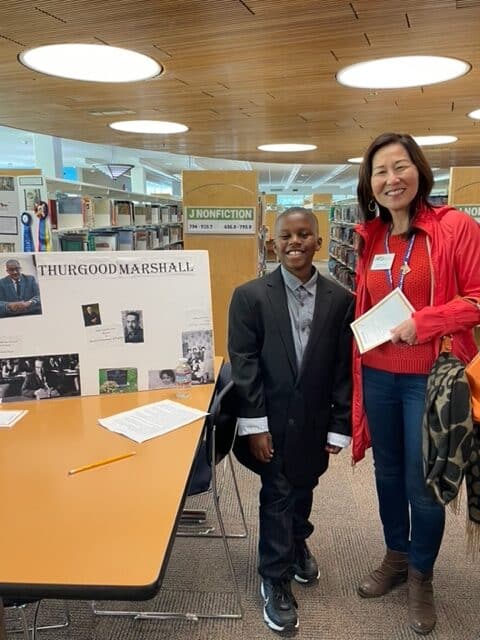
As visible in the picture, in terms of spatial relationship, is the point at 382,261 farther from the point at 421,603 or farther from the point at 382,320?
the point at 421,603

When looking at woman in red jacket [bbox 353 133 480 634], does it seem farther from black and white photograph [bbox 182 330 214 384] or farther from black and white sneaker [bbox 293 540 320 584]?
black and white photograph [bbox 182 330 214 384]

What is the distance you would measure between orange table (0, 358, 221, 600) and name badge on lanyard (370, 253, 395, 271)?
2.68 feet

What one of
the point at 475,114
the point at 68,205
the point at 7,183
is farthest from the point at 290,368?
the point at 68,205

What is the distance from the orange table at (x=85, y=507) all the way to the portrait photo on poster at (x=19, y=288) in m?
0.40

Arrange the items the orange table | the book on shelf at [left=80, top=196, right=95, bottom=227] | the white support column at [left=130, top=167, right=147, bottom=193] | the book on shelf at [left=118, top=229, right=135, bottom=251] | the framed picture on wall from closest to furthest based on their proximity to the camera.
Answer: the orange table, the framed picture on wall, the book on shelf at [left=80, top=196, right=95, bottom=227], the book on shelf at [left=118, top=229, right=135, bottom=251], the white support column at [left=130, top=167, right=147, bottom=193]

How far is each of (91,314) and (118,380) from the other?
0.28 meters

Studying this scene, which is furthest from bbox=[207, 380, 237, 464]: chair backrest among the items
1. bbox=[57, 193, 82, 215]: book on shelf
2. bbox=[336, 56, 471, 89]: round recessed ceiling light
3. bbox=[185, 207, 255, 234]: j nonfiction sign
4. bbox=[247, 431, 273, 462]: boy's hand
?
bbox=[57, 193, 82, 215]: book on shelf

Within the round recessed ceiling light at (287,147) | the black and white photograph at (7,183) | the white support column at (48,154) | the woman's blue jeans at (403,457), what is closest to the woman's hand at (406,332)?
the woman's blue jeans at (403,457)

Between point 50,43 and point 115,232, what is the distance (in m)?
3.51

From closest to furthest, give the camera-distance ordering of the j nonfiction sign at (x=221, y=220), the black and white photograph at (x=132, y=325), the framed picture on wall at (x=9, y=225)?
1. the black and white photograph at (x=132, y=325)
2. the framed picture on wall at (x=9, y=225)
3. the j nonfiction sign at (x=221, y=220)

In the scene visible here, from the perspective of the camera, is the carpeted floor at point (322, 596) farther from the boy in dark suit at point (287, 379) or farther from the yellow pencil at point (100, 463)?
the yellow pencil at point (100, 463)

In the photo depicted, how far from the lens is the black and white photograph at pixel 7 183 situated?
3.95 metres

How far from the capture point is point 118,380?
1964 mm

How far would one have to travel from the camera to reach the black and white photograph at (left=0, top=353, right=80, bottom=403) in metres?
1.85
